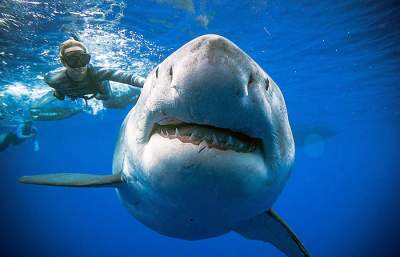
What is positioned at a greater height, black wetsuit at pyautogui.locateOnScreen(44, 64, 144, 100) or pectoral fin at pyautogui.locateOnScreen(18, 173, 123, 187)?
black wetsuit at pyautogui.locateOnScreen(44, 64, 144, 100)

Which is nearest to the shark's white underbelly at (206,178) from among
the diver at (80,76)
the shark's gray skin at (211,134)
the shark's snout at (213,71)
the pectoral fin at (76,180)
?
the shark's gray skin at (211,134)

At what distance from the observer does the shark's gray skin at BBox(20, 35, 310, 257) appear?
161 cm

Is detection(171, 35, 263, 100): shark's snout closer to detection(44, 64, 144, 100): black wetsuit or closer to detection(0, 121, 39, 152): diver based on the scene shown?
detection(44, 64, 144, 100): black wetsuit

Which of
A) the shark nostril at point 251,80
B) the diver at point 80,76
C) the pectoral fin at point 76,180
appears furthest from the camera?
the diver at point 80,76

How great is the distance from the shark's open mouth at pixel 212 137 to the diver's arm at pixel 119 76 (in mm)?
5277

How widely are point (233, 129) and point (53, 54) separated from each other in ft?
47.4

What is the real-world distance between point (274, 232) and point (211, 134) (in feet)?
9.90

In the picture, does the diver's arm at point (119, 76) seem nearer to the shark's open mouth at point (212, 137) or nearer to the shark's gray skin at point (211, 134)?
the shark's gray skin at point (211, 134)

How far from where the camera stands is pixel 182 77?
1613 mm

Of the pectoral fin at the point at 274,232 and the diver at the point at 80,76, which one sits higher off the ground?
the diver at the point at 80,76

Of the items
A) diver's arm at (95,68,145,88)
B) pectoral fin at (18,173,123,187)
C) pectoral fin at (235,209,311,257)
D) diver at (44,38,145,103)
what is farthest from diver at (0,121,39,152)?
pectoral fin at (235,209,311,257)

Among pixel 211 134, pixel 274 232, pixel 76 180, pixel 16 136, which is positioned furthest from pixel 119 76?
pixel 16 136

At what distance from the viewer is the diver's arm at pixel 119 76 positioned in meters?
7.01

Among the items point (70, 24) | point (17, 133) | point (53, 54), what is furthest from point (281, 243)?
point (17, 133)
